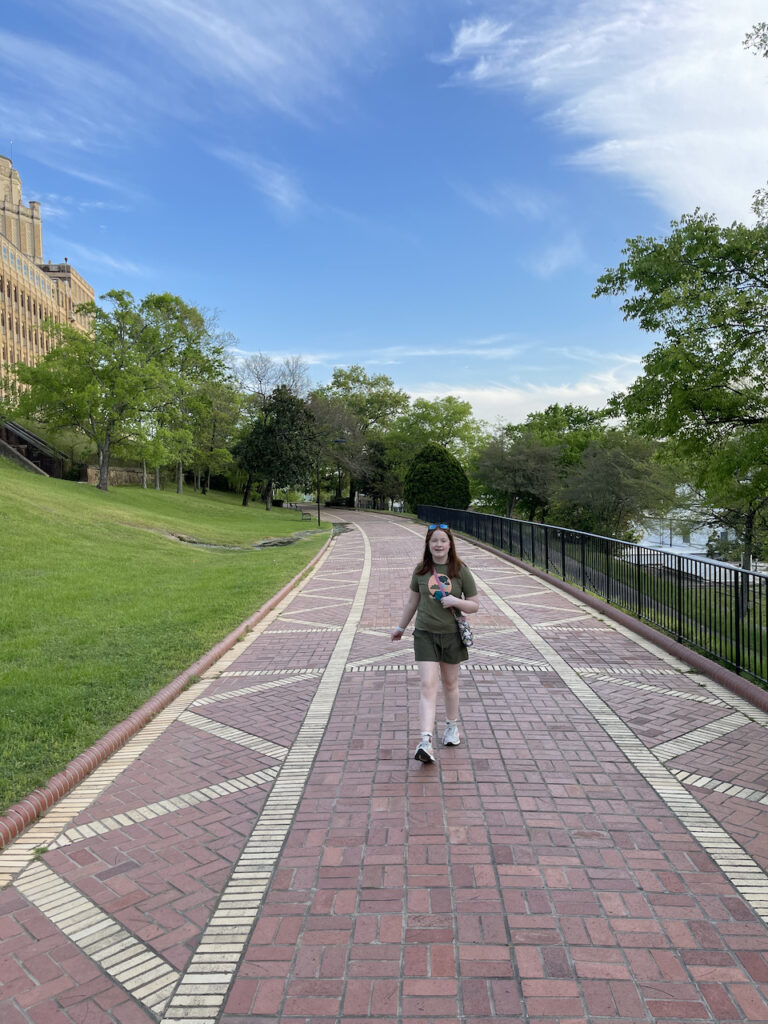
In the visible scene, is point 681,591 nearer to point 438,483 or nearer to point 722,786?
point 722,786

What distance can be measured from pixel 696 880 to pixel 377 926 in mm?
1613

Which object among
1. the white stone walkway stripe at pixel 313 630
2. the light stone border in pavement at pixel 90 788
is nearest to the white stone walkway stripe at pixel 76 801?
the light stone border in pavement at pixel 90 788

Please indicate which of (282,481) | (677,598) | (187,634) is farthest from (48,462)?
(677,598)

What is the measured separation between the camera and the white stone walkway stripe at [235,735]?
5.12 metres

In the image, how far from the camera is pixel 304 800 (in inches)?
169

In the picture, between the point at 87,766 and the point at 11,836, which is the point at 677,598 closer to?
the point at 87,766

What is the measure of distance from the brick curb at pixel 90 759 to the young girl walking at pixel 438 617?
2335mm

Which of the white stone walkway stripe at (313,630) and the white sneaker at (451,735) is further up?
the white sneaker at (451,735)

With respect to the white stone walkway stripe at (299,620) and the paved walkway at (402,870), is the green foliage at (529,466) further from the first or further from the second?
the paved walkway at (402,870)

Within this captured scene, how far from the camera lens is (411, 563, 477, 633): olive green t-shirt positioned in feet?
16.0

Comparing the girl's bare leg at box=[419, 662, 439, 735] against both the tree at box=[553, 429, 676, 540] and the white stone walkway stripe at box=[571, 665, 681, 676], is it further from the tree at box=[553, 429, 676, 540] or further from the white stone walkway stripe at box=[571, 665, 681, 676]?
the tree at box=[553, 429, 676, 540]

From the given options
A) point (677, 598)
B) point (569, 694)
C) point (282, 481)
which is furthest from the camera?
point (282, 481)

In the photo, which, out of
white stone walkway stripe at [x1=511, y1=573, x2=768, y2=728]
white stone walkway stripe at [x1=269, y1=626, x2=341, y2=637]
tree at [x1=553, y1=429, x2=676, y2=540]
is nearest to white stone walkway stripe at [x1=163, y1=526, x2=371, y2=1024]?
white stone walkway stripe at [x1=511, y1=573, x2=768, y2=728]

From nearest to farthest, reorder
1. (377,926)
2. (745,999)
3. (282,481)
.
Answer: (745,999)
(377,926)
(282,481)
